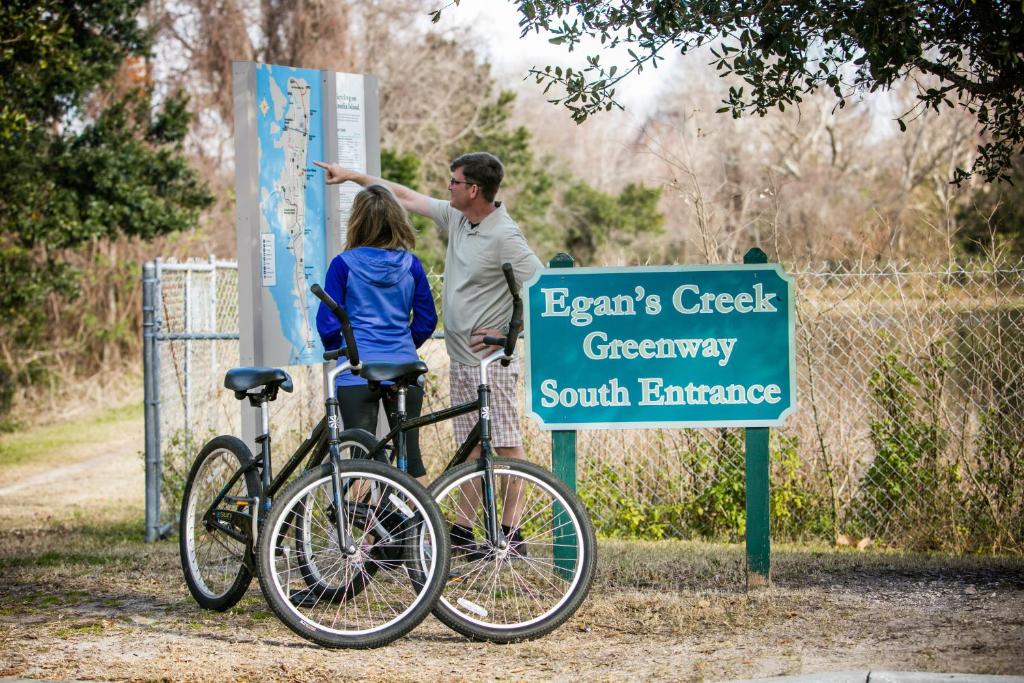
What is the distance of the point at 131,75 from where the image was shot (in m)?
24.1

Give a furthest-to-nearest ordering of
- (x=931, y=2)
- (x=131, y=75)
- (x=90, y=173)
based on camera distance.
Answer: (x=131, y=75) < (x=90, y=173) < (x=931, y=2)

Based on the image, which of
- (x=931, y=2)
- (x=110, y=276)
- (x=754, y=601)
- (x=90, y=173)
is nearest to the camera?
(x=931, y=2)

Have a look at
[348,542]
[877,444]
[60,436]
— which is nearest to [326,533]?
[348,542]

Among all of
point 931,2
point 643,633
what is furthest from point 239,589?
point 931,2

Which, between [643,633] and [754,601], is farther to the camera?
[754,601]

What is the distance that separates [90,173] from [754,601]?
A: 1027 cm

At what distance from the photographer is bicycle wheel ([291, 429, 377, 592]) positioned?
4664 millimetres

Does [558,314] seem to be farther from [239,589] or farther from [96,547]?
[96,547]

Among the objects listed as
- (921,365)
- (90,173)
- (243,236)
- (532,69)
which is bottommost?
(921,365)

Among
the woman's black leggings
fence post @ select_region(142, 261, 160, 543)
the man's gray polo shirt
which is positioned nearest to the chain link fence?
fence post @ select_region(142, 261, 160, 543)

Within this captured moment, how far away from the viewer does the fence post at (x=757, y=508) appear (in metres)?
5.48

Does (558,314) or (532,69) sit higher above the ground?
(532,69)

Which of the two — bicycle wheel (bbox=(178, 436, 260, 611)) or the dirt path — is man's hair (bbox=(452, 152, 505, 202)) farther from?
the dirt path

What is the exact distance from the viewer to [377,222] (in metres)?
5.21
